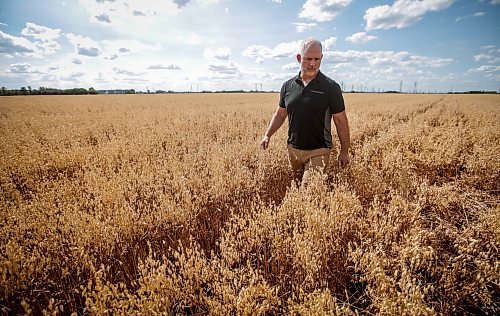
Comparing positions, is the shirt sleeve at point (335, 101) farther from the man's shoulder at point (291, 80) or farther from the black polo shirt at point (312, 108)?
the man's shoulder at point (291, 80)

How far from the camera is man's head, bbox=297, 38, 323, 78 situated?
3.27 m

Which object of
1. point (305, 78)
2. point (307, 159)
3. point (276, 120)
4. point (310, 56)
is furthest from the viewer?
point (276, 120)

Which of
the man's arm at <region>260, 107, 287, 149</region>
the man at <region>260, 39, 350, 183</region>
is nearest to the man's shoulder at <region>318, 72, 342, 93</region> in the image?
the man at <region>260, 39, 350, 183</region>

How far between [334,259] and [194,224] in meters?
1.49

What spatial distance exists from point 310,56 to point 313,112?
0.74m

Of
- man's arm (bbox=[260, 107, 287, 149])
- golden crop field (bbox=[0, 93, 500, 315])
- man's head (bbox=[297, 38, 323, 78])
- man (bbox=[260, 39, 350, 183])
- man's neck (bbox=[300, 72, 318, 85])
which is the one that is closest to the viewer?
golden crop field (bbox=[0, 93, 500, 315])

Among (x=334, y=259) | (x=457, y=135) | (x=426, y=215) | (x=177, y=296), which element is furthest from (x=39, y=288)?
(x=457, y=135)

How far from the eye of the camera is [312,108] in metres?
3.49

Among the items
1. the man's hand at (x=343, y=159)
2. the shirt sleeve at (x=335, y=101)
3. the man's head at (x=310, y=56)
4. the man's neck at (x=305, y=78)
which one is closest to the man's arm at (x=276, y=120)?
the man's neck at (x=305, y=78)

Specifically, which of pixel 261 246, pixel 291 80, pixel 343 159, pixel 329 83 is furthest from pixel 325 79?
pixel 261 246

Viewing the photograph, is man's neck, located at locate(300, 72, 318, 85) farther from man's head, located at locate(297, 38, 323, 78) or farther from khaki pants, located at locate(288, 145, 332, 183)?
khaki pants, located at locate(288, 145, 332, 183)

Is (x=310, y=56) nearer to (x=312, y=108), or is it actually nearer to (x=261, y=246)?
(x=312, y=108)

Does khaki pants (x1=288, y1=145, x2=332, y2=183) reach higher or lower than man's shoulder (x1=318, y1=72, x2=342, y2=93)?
lower

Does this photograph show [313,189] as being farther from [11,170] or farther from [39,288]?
[11,170]
